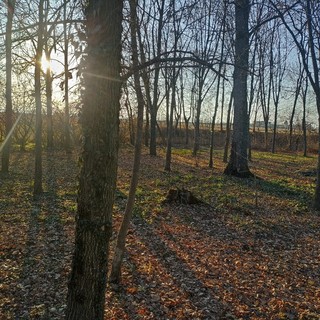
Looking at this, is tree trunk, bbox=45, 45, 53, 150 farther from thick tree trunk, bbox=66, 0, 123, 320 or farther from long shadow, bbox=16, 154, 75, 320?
thick tree trunk, bbox=66, 0, 123, 320

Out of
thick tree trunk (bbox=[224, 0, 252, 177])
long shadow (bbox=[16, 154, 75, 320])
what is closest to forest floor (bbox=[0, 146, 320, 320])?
long shadow (bbox=[16, 154, 75, 320])

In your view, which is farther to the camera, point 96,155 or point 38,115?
point 38,115

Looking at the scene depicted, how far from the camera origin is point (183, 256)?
579 centimetres

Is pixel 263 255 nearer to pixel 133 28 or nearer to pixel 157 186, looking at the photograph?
pixel 133 28

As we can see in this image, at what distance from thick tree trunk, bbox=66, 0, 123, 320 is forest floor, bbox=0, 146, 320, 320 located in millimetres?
1302

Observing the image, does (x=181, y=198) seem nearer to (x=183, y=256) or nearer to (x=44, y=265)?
(x=183, y=256)

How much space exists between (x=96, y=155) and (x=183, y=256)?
3700 millimetres

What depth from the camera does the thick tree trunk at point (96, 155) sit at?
268cm

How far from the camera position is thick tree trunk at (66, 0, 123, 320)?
2.68 metres

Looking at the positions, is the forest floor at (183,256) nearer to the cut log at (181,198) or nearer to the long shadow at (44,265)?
the long shadow at (44,265)

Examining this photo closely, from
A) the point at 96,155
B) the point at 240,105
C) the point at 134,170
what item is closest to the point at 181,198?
the point at 134,170

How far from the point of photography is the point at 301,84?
29.9m

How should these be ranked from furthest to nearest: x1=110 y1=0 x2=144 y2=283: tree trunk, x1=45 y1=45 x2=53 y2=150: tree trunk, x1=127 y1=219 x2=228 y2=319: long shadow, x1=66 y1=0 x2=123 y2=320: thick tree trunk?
x1=45 y1=45 x2=53 y2=150: tree trunk
x1=110 y1=0 x2=144 y2=283: tree trunk
x1=127 y1=219 x2=228 y2=319: long shadow
x1=66 y1=0 x2=123 y2=320: thick tree trunk

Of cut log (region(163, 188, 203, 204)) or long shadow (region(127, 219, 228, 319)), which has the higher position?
cut log (region(163, 188, 203, 204))
